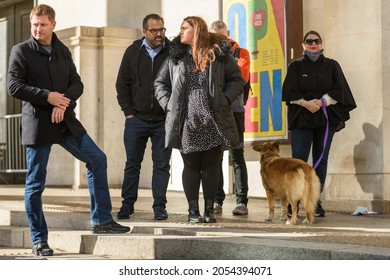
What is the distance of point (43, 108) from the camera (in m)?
7.90

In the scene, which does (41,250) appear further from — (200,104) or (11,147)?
(11,147)

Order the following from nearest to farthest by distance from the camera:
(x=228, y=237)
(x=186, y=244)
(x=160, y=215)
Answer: (x=228, y=237) < (x=186, y=244) < (x=160, y=215)

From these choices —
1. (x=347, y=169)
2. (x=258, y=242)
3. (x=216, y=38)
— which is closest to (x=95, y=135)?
(x=347, y=169)

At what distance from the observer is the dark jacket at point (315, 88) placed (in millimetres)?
9812

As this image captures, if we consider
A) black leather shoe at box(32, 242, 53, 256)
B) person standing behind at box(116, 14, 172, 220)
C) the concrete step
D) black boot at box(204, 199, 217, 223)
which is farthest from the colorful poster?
black leather shoe at box(32, 242, 53, 256)

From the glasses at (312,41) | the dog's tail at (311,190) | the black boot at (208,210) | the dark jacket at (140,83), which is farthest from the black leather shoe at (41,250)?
the glasses at (312,41)

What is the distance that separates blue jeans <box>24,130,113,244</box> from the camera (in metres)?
7.86

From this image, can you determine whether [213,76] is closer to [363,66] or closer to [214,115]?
[214,115]

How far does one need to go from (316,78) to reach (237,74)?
1.31 meters

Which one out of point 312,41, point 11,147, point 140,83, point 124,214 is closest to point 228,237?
point 124,214

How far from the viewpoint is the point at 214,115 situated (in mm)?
8688

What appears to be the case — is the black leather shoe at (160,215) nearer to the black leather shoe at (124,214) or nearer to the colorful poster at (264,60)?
the black leather shoe at (124,214)

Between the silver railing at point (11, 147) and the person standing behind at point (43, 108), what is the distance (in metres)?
9.87

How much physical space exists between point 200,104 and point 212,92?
156 mm
